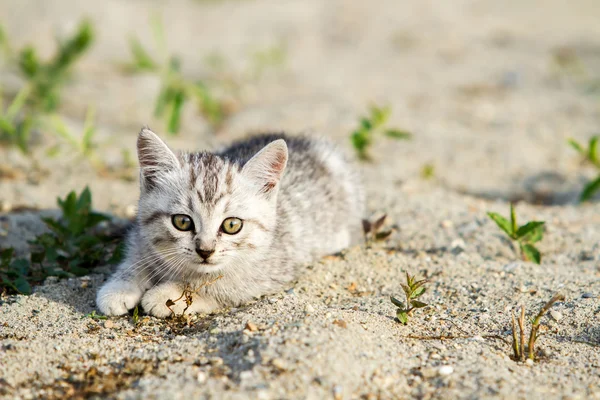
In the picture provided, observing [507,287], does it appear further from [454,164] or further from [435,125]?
[435,125]

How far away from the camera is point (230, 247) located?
11.8 feet

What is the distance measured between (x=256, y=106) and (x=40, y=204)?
3.75 metres

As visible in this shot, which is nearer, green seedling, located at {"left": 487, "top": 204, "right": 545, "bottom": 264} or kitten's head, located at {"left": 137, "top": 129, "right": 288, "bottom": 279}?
kitten's head, located at {"left": 137, "top": 129, "right": 288, "bottom": 279}

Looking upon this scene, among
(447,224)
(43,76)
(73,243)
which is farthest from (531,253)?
(43,76)

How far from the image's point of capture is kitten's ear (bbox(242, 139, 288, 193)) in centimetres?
378

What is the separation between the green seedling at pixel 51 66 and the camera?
21.4 feet

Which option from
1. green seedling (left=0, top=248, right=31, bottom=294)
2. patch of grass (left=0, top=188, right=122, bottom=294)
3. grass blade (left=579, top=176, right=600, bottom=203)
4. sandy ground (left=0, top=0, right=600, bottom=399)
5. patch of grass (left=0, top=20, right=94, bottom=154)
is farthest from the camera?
patch of grass (left=0, top=20, right=94, bottom=154)

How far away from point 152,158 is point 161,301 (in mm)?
892

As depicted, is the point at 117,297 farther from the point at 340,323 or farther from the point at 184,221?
the point at 340,323

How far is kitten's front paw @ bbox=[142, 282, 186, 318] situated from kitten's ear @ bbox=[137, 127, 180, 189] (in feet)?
2.16

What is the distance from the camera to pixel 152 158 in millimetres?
3799

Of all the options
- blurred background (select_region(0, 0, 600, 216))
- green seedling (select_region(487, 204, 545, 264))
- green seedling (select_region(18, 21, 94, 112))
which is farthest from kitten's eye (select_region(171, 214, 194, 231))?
green seedling (select_region(18, 21, 94, 112))

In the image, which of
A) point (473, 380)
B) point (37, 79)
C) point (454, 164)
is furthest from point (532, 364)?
point (37, 79)

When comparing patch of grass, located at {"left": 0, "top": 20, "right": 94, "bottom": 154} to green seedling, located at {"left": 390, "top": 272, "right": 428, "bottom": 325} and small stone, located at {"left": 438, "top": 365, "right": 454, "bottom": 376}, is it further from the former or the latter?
small stone, located at {"left": 438, "top": 365, "right": 454, "bottom": 376}
